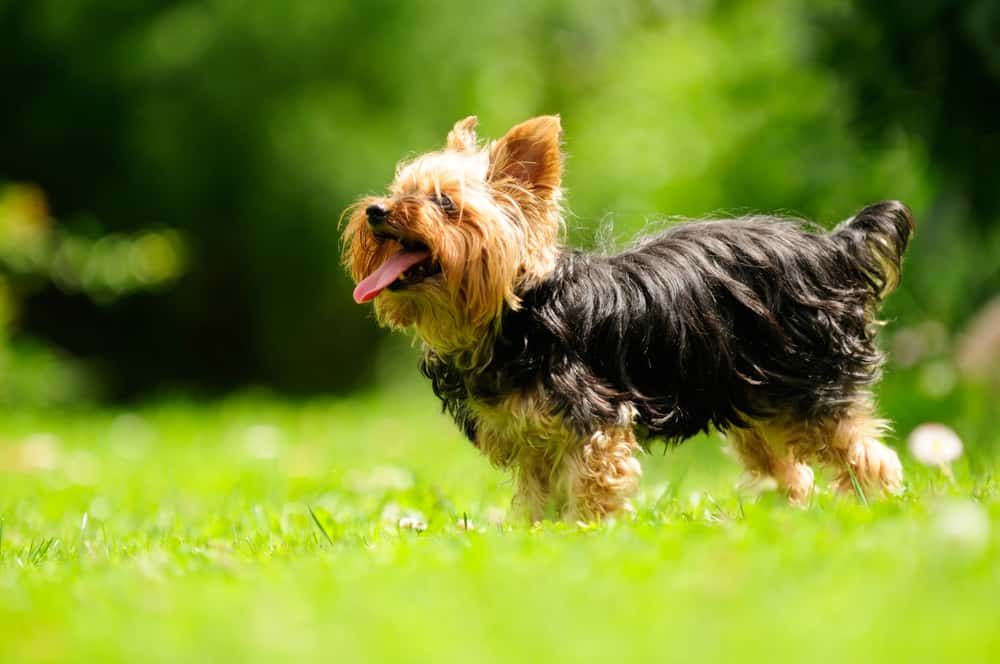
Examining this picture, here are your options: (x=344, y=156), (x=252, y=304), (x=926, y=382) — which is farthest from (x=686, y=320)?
(x=252, y=304)

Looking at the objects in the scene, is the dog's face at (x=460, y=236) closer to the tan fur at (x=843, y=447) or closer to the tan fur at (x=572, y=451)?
the tan fur at (x=572, y=451)

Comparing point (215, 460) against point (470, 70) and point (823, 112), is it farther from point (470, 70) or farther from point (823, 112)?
point (470, 70)

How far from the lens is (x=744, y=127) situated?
1080 cm

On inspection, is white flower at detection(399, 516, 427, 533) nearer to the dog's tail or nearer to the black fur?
the black fur

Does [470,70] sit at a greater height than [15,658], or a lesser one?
greater

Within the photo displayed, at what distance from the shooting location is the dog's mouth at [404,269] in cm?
428

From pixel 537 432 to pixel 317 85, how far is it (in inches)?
413

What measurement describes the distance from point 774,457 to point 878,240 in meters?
0.94

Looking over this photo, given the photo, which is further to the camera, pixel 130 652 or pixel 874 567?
pixel 874 567

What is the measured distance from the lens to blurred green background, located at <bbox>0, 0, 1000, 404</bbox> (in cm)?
1066

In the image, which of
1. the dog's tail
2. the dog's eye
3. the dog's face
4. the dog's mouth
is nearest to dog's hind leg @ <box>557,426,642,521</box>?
the dog's face

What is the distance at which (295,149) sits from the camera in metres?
13.8

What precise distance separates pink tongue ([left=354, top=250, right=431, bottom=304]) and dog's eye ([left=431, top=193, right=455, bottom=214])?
0.17m

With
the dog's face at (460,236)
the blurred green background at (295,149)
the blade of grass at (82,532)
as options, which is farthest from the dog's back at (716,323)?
the blurred green background at (295,149)
